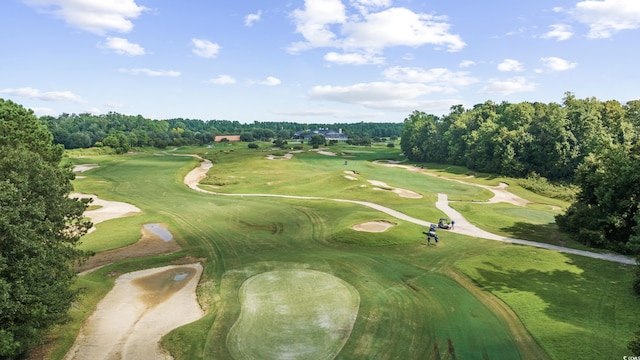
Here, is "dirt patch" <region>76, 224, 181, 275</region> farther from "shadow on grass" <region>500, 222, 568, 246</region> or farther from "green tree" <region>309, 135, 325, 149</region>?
"green tree" <region>309, 135, 325, 149</region>

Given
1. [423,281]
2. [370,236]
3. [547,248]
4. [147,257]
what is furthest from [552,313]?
[147,257]

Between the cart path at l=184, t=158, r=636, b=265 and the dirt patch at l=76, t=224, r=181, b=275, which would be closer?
the dirt patch at l=76, t=224, r=181, b=275

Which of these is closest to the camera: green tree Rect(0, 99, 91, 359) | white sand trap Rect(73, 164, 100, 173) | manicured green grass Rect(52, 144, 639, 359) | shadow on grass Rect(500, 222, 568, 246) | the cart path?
green tree Rect(0, 99, 91, 359)

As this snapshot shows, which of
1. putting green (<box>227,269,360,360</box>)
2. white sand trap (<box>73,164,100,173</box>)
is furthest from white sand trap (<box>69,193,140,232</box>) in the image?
white sand trap (<box>73,164,100,173</box>)

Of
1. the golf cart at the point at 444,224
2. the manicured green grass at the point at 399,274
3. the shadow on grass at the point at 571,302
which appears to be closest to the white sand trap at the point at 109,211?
the manicured green grass at the point at 399,274

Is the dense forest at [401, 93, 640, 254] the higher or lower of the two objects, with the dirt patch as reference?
higher

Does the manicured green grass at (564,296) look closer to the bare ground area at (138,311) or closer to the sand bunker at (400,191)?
the bare ground area at (138,311)
